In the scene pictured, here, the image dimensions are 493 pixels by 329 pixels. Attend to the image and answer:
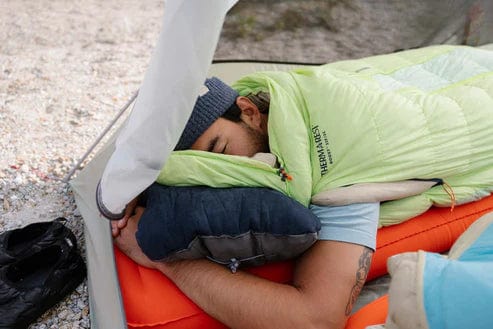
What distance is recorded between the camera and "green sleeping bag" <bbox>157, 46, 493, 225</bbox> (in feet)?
3.92

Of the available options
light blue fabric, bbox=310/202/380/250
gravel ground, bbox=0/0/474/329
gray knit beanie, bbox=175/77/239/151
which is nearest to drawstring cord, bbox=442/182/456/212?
light blue fabric, bbox=310/202/380/250

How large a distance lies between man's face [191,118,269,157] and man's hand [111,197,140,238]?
192mm

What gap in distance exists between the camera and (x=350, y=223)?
3.78 ft

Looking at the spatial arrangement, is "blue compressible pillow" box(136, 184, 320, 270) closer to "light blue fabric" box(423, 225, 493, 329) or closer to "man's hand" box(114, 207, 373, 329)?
"man's hand" box(114, 207, 373, 329)

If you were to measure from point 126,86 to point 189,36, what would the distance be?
1.68 metres

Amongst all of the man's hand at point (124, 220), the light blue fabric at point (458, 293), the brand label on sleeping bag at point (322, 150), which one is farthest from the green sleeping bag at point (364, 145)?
the light blue fabric at point (458, 293)

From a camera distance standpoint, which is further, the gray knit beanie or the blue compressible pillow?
the gray knit beanie

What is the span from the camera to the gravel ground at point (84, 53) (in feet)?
5.97

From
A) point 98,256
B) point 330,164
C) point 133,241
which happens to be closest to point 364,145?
point 330,164

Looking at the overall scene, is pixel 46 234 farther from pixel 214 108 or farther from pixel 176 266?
pixel 214 108

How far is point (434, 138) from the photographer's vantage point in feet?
4.16

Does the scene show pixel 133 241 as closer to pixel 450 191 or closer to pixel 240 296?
pixel 240 296

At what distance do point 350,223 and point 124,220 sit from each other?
51cm

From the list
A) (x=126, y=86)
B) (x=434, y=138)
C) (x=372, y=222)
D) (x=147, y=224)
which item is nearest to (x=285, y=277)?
(x=372, y=222)
